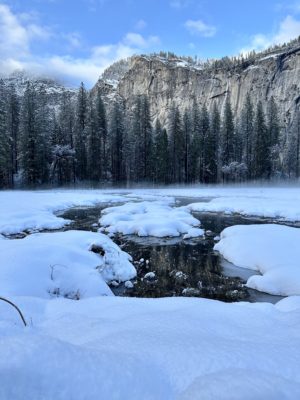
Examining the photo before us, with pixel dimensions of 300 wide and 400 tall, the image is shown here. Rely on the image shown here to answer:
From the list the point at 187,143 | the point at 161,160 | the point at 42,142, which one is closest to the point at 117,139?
the point at 161,160

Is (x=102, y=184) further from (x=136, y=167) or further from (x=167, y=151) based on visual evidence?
(x=167, y=151)

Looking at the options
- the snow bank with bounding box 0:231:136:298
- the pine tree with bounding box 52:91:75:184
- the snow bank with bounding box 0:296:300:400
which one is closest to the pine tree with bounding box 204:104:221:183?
the pine tree with bounding box 52:91:75:184

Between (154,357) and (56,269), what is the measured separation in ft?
16.3

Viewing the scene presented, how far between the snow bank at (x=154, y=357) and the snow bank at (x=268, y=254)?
348cm

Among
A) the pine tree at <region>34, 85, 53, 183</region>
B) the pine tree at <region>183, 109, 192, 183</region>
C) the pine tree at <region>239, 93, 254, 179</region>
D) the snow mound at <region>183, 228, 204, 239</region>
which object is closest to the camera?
the snow mound at <region>183, 228, 204, 239</region>

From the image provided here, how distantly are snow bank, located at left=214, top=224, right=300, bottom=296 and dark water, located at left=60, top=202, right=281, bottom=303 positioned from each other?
302mm

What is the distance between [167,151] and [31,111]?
808 inches

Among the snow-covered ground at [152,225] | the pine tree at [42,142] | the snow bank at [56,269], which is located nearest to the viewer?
the snow bank at [56,269]

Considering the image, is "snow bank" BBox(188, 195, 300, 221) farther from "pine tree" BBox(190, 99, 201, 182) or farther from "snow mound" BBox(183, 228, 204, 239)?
"pine tree" BBox(190, 99, 201, 182)

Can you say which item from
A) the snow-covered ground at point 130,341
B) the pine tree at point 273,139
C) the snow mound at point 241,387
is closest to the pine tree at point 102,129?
the pine tree at point 273,139

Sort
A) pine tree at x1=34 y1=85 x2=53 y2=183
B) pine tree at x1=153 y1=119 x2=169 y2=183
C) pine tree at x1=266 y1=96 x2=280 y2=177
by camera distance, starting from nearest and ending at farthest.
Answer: pine tree at x1=34 y1=85 x2=53 y2=183, pine tree at x1=153 y1=119 x2=169 y2=183, pine tree at x1=266 y1=96 x2=280 y2=177

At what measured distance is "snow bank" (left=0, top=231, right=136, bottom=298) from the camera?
6305 mm

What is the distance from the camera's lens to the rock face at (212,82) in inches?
3723

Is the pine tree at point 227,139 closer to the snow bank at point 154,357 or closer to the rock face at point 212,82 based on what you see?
the rock face at point 212,82
